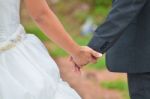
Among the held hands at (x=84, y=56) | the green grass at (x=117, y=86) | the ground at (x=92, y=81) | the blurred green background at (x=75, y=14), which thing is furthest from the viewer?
the blurred green background at (x=75, y=14)

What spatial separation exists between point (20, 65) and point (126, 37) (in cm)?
61

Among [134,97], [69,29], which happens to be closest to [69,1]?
[69,29]

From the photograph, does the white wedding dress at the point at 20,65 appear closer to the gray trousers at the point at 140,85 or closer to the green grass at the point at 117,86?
the gray trousers at the point at 140,85

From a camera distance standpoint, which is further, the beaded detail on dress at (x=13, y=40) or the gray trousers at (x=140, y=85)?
the gray trousers at (x=140, y=85)

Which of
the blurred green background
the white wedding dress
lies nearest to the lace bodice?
the white wedding dress

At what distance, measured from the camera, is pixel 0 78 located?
2676mm

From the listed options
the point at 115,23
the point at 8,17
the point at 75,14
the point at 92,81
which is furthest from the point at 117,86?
the point at 75,14

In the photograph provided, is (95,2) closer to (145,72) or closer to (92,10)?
(92,10)

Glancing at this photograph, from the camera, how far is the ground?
5484mm

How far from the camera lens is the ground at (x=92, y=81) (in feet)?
18.0

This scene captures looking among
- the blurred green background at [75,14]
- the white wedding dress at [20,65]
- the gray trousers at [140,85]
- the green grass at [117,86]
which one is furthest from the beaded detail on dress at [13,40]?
the blurred green background at [75,14]

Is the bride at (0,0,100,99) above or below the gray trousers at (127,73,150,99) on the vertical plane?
above

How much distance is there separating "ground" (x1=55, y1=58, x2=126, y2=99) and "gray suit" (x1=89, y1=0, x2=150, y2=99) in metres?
2.09

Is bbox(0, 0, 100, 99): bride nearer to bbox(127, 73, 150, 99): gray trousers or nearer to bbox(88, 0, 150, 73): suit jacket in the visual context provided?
bbox(88, 0, 150, 73): suit jacket
